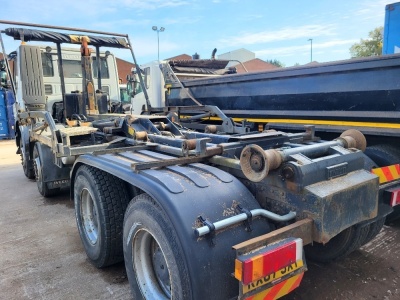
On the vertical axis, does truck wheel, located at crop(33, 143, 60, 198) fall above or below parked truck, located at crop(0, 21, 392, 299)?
below

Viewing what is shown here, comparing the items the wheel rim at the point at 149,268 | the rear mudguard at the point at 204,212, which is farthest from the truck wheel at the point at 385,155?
the wheel rim at the point at 149,268

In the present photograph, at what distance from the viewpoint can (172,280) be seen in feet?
6.45

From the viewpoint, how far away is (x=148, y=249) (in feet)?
8.08

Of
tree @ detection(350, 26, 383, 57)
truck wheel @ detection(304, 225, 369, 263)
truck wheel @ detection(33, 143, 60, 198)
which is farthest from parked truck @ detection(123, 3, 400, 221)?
tree @ detection(350, 26, 383, 57)

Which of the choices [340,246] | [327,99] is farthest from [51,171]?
[340,246]

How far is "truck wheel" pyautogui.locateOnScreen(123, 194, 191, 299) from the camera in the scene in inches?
79.8

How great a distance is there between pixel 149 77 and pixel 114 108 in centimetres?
202

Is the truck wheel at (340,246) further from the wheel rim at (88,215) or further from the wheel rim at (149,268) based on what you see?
the wheel rim at (88,215)

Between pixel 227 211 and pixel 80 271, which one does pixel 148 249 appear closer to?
pixel 227 211

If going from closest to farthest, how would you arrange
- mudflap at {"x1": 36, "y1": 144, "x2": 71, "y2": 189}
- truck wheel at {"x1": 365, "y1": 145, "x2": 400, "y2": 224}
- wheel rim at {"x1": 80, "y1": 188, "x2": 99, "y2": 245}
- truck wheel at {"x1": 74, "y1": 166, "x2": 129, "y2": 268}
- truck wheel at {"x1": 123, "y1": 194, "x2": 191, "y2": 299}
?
truck wheel at {"x1": 123, "y1": 194, "x2": 191, "y2": 299}, truck wheel at {"x1": 74, "y1": 166, "x2": 129, "y2": 268}, truck wheel at {"x1": 365, "y1": 145, "x2": 400, "y2": 224}, wheel rim at {"x1": 80, "y1": 188, "x2": 99, "y2": 245}, mudflap at {"x1": 36, "y1": 144, "x2": 71, "y2": 189}

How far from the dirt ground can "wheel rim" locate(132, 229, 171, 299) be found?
474 millimetres

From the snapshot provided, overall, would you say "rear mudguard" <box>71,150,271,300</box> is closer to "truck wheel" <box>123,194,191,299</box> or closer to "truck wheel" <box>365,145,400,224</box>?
"truck wheel" <box>123,194,191,299</box>

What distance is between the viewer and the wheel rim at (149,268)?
2.40 meters

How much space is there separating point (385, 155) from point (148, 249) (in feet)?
7.99
